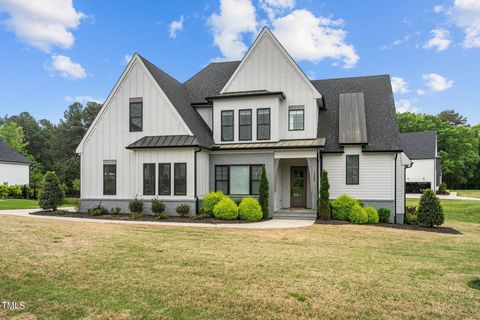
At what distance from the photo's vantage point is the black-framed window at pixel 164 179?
18094 mm

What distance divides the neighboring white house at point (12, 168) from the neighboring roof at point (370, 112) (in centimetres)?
3516

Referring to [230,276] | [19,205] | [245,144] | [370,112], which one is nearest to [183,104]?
[245,144]

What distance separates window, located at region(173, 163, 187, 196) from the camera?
17.8 metres

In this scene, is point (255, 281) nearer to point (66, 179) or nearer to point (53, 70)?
point (53, 70)

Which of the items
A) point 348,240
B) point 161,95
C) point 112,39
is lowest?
point 348,240

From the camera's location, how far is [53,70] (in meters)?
30.2

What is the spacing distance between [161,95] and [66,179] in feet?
94.0

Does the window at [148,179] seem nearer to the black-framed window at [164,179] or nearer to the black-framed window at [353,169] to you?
the black-framed window at [164,179]

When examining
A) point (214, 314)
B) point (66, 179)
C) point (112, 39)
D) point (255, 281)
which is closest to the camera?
point (214, 314)

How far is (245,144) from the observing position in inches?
763

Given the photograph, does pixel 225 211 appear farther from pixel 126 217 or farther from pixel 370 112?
pixel 370 112

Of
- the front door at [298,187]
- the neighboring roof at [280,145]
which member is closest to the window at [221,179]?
the neighboring roof at [280,145]

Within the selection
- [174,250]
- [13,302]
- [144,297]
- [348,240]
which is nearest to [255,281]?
[144,297]

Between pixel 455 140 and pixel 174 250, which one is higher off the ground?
pixel 455 140
